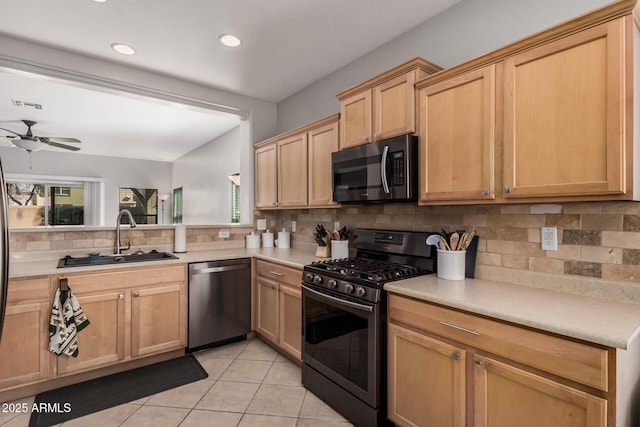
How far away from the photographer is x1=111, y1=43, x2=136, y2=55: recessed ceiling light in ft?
9.15

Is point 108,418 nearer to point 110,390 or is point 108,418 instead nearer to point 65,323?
point 110,390

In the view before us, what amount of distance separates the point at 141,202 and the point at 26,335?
21.3 ft

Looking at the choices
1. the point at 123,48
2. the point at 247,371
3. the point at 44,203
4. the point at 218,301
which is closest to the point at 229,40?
the point at 123,48

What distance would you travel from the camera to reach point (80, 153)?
7.38 meters

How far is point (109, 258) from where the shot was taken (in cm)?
295

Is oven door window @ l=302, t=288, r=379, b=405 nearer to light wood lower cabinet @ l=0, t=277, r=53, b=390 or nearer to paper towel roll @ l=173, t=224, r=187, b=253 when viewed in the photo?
paper towel roll @ l=173, t=224, r=187, b=253

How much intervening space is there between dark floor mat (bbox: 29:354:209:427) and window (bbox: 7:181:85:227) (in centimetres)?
583

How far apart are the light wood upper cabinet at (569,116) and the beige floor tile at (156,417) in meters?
2.36

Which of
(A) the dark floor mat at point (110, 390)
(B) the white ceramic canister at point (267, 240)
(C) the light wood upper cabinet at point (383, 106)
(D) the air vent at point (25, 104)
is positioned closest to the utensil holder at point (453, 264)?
(C) the light wood upper cabinet at point (383, 106)

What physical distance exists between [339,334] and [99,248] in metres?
2.43

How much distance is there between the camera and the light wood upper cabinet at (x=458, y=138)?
1739 mm

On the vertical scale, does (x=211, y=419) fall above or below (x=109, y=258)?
below

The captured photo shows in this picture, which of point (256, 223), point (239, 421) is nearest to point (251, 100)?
point (256, 223)

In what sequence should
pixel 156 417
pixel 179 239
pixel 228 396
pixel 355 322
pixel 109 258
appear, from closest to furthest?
pixel 355 322
pixel 156 417
pixel 228 396
pixel 109 258
pixel 179 239
